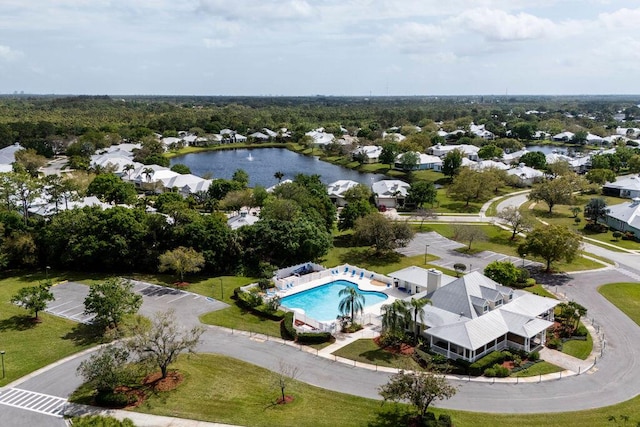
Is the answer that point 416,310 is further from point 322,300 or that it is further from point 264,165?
point 264,165

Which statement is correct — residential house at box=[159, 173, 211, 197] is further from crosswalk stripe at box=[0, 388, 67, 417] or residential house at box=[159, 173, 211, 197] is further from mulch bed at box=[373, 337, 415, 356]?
crosswalk stripe at box=[0, 388, 67, 417]

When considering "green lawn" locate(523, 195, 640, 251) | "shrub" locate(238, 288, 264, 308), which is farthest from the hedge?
"green lawn" locate(523, 195, 640, 251)

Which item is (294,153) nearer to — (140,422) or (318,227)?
(318,227)

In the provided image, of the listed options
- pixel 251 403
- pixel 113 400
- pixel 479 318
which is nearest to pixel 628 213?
pixel 479 318

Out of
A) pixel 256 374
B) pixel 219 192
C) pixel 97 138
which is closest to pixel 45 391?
pixel 256 374

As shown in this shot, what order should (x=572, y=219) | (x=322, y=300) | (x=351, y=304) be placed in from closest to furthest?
(x=351, y=304) < (x=322, y=300) < (x=572, y=219)
